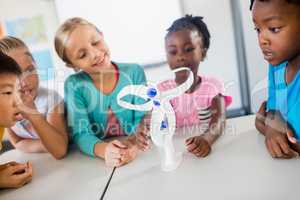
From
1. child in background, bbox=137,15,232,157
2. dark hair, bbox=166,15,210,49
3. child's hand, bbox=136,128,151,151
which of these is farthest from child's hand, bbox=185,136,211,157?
dark hair, bbox=166,15,210,49

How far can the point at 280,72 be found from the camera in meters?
0.65

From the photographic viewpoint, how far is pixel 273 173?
567 millimetres

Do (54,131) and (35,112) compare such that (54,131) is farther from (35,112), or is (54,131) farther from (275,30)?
(275,30)

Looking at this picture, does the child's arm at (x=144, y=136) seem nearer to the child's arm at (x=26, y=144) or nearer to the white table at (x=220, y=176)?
the white table at (x=220, y=176)

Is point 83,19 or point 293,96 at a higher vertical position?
point 83,19

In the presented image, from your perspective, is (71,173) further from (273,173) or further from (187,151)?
(273,173)

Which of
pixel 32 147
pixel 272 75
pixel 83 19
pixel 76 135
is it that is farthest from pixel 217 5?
pixel 32 147

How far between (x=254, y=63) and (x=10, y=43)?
0.59 metres

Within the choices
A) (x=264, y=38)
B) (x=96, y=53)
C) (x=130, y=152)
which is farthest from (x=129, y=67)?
→ (x=264, y=38)

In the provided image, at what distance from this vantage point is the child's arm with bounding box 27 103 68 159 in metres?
0.78

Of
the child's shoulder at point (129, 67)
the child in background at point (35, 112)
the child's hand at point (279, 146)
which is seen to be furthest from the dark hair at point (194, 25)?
the child in background at point (35, 112)

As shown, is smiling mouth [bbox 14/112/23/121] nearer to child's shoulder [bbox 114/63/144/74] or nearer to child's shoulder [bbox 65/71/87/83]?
child's shoulder [bbox 65/71/87/83]

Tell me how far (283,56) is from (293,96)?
0.09 meters

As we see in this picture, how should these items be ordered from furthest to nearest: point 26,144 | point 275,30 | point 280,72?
point 26,144 < point 280,72 < point 275,30
